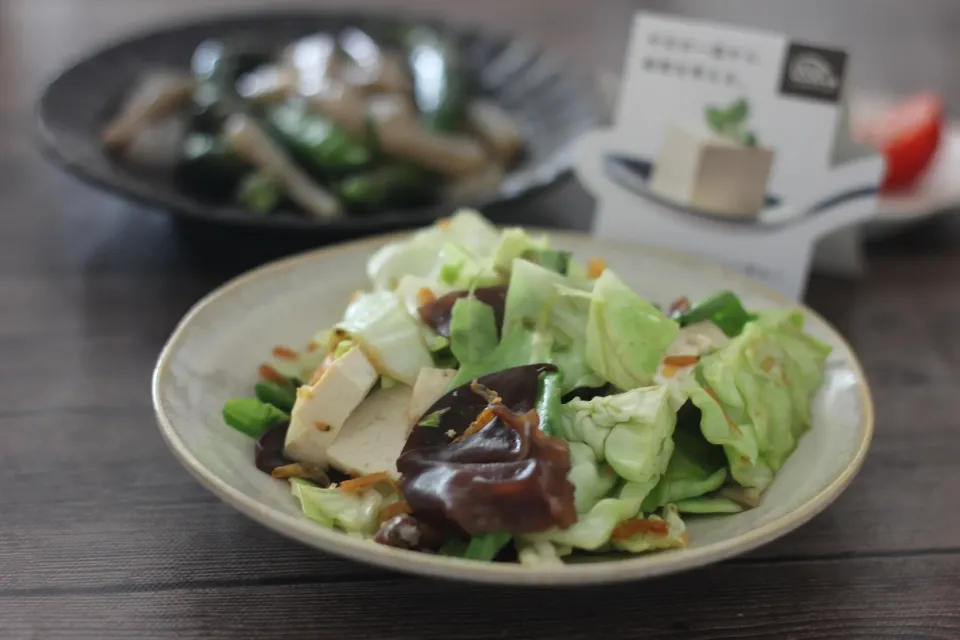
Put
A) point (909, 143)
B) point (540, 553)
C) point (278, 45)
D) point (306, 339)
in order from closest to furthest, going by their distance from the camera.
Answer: point (540, 553) < point (306, 339) < point (909, 143) < point (278, 45)

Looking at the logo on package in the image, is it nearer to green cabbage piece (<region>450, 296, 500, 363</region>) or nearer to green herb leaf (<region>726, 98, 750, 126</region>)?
green herb leaf (<region>726, 98, 750, 126</region>)

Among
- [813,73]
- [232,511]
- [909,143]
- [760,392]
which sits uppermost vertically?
[813,73]

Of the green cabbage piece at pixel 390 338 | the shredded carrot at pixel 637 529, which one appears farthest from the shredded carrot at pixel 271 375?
the shredded carrot at pixel 637 529

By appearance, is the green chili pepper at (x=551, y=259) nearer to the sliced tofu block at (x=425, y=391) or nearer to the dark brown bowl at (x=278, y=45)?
the sliced tofu block at (x=425, y=391)

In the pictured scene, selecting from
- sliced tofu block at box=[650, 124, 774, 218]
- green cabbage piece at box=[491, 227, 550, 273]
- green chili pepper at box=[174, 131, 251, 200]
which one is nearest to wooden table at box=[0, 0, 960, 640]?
green chili pepper at box=[174, 131, 251, 200]

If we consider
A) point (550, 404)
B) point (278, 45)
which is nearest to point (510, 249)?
point (550, 404)

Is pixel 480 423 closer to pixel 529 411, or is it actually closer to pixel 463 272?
pixel 529 411

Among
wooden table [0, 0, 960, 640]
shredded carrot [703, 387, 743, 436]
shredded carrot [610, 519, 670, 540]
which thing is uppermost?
shredded carrot [703, 387, 743, 436]
